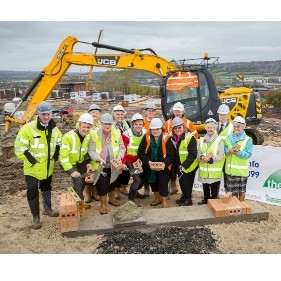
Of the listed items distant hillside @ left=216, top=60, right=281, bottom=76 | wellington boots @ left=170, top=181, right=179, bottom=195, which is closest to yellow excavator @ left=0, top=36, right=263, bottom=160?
wellington boots @ left=170, top=181, right=179, bottom=195

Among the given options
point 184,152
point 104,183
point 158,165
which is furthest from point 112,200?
point 184,152

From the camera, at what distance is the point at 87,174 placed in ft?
20.0

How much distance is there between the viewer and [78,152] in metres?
5.91

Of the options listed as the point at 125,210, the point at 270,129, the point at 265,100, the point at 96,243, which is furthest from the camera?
the point at 265,100

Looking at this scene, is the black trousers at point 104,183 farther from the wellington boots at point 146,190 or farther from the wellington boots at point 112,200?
the wellington boots at point 146,190

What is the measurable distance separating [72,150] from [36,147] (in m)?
0.60

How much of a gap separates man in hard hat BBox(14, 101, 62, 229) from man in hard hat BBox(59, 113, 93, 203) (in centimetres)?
22

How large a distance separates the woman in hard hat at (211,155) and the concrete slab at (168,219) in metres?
0.60

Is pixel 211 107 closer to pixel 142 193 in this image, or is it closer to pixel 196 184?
pixel 196 184

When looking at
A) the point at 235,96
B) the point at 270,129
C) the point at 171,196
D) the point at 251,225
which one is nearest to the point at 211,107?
the point at 235,96

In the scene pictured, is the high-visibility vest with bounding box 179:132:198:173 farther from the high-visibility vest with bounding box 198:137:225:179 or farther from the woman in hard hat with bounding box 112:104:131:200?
the woman in hard hat with bounding box 112:104:131:200

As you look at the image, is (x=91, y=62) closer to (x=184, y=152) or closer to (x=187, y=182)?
(x=184, y=152)

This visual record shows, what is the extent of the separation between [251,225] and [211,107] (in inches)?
156

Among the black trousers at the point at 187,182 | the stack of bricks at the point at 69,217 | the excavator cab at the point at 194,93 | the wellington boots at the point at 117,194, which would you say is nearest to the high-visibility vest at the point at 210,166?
the black trousers at the point at 187,182
